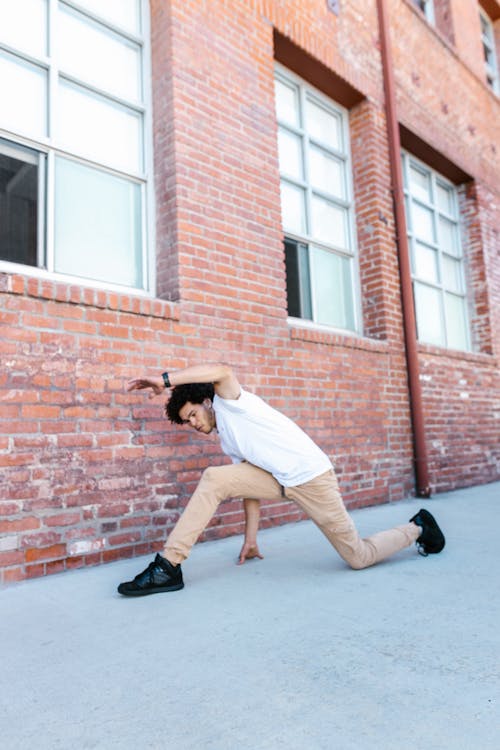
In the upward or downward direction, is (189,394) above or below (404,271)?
below

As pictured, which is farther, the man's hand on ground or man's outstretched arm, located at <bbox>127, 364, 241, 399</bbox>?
the man's hand on ground

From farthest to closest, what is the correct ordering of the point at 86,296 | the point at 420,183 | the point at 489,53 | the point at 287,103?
the point at 489,53 → the point at 420,183 → the point at 287,103 → the point at 86,296

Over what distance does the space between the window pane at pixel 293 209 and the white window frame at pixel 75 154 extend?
59.5 inches

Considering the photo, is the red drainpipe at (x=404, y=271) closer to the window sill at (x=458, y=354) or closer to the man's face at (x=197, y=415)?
the window sill at (x=458, y=354)

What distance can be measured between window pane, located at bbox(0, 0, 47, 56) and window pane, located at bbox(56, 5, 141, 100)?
0.11 metres

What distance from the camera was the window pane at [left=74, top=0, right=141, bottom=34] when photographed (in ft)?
12.9

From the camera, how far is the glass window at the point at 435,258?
6.90 meters

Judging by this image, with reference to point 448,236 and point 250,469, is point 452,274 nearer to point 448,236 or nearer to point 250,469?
point 448,236

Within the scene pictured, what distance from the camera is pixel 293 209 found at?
5273mm

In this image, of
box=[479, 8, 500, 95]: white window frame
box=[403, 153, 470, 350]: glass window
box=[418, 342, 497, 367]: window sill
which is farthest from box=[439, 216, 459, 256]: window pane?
box=[479, 8, 500, 95]: white window frame

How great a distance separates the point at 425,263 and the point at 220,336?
415 centimetres

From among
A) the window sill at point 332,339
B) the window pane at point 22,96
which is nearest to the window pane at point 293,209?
the window sill at point 332,339

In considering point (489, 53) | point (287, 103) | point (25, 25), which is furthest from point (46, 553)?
point (489, 53)

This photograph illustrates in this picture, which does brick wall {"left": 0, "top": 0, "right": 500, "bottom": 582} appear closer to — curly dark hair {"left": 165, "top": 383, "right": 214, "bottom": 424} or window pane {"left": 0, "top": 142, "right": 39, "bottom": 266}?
window pane {"left": 0, "top": 142, "right": 39, "bottom": 266}
